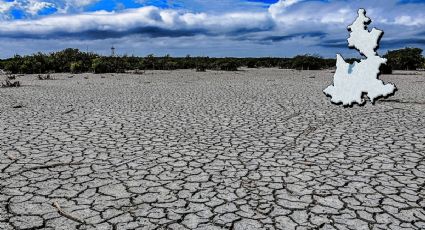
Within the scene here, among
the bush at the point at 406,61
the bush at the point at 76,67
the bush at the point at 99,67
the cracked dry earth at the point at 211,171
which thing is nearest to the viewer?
the cracked dry earth at the point at 211,171

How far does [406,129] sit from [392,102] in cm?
422

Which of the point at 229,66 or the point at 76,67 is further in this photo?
the point at 229,66

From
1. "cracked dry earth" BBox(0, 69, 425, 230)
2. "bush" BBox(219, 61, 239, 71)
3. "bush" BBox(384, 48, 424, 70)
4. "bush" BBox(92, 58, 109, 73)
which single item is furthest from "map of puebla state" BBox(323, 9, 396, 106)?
"bush" BBox(384, 48, 424, 70)

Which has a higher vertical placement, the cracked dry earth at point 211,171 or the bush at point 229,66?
the bush at point 229,66

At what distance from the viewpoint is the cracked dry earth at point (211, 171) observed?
306 centimetres

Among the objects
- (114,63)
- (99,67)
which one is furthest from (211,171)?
(114,63)

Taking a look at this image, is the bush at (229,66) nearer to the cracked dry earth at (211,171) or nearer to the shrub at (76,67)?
the shrub at (76,67)

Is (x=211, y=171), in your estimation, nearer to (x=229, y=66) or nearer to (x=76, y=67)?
(x=76, y=67)

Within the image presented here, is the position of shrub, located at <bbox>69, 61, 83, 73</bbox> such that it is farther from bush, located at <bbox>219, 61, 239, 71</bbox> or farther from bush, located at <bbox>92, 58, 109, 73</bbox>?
bush, located at <bbox>219, 61, 239, 71</bbox>

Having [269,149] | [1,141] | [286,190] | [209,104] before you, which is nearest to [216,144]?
[269,149]

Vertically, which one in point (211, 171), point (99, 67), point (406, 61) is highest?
point (406, 61)

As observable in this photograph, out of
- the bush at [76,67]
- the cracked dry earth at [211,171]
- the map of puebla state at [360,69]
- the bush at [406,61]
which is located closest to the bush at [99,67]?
the bush at [76,67]

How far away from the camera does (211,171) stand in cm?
422

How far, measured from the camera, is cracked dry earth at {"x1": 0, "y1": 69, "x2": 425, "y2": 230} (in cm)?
306
